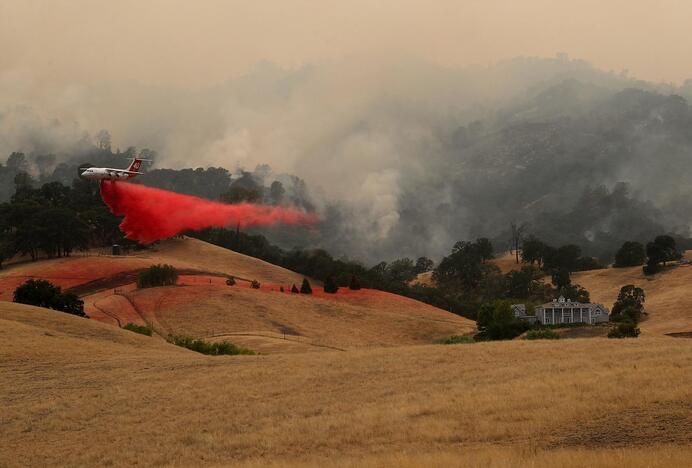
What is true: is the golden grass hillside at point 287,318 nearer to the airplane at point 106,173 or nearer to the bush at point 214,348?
the bush at point 214,348

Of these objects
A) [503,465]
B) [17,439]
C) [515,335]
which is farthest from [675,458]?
[515,335]

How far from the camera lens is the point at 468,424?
96.1 ft

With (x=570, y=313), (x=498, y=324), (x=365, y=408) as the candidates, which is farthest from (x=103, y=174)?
(x=570, y=313)

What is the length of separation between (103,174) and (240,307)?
25812mm

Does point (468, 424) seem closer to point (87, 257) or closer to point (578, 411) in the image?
point (578, 411)

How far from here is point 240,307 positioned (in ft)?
360

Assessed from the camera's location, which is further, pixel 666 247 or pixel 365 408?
pixel 666 247

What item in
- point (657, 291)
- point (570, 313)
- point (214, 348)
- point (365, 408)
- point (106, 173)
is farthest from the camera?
point (657, 291)

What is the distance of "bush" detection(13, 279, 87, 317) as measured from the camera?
93562 millimetres

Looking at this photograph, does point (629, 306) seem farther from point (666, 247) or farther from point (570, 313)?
point (666, 247)

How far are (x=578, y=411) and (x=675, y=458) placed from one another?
760 cm

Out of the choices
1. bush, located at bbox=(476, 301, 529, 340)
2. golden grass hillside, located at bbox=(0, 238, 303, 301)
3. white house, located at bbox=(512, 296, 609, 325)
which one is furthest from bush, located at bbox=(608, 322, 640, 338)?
golden grass hillside, located at bbox=(0, 238, 303, 301)

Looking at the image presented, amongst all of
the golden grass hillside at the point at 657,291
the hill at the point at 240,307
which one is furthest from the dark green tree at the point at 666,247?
the hill at the point at 240,307

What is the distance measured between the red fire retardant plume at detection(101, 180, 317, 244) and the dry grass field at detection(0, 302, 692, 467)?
183 feet
